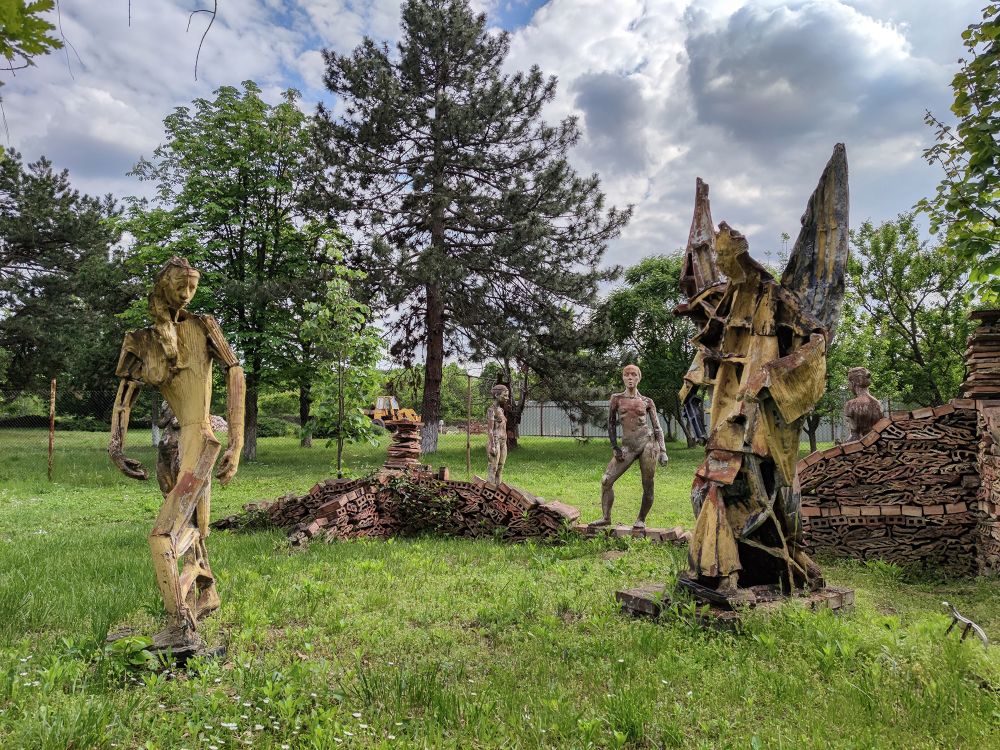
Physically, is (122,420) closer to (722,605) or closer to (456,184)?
(722,605)

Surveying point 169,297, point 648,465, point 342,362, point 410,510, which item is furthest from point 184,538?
point 342,362

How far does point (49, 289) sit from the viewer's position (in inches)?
1016

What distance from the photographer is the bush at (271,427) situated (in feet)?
111

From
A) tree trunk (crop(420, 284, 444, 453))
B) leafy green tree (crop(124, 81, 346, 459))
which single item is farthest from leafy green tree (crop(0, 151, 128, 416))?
tree trunk (crop(420, 284, 444, 453))

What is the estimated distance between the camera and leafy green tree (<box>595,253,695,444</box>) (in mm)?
24734

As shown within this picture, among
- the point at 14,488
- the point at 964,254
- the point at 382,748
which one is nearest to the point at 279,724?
the point at 382,748

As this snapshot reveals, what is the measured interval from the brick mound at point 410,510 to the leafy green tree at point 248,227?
35.2 ft

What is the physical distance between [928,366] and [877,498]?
1446 cm

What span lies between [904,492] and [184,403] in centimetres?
721

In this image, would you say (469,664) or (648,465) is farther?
(648,465)

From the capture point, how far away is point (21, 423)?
26062mm

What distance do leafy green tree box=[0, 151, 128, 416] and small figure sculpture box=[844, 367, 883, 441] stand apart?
80.6 feet

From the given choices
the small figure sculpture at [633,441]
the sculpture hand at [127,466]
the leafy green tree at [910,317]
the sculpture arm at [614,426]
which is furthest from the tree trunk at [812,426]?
the sculpture hand at [127,466]

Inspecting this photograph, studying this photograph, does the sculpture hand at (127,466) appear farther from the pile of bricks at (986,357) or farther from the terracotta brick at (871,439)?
Answer: the pile of bricks at (986,357)
